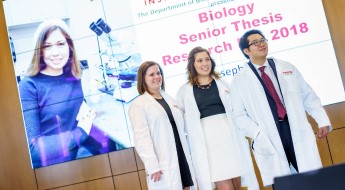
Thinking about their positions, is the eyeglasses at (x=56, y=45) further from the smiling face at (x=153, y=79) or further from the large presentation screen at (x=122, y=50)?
the smiling face at (x=153, y=79)

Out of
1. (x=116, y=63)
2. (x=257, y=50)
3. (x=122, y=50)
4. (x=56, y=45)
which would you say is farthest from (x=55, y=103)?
(x=257, y=50)

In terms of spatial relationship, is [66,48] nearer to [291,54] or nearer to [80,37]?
[80,37]

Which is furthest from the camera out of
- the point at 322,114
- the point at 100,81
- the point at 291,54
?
the point at 100,81

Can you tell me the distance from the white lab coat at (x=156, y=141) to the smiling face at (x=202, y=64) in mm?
438

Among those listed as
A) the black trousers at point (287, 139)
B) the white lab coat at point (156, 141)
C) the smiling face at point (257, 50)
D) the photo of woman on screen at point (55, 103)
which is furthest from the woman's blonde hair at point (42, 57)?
the black trousers at point (287, 139)

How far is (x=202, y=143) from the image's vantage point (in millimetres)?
3346

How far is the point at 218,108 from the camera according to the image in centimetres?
337

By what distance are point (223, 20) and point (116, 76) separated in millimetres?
1354

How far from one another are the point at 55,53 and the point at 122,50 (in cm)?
81

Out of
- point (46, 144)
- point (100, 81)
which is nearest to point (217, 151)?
point (100, 81)

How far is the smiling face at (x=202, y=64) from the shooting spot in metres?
3.51

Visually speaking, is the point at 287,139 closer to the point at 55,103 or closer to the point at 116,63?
the point at 116,63

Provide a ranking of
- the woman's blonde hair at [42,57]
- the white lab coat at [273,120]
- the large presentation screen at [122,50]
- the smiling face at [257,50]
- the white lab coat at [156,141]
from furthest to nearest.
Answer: the woman's blonde hair at [42,57], the large presentation screen at [122,50], the smiling face at [257,50], the white lab coat at [156,141], the white lab coat at [273,120]

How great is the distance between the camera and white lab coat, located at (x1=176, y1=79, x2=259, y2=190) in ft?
10.9
